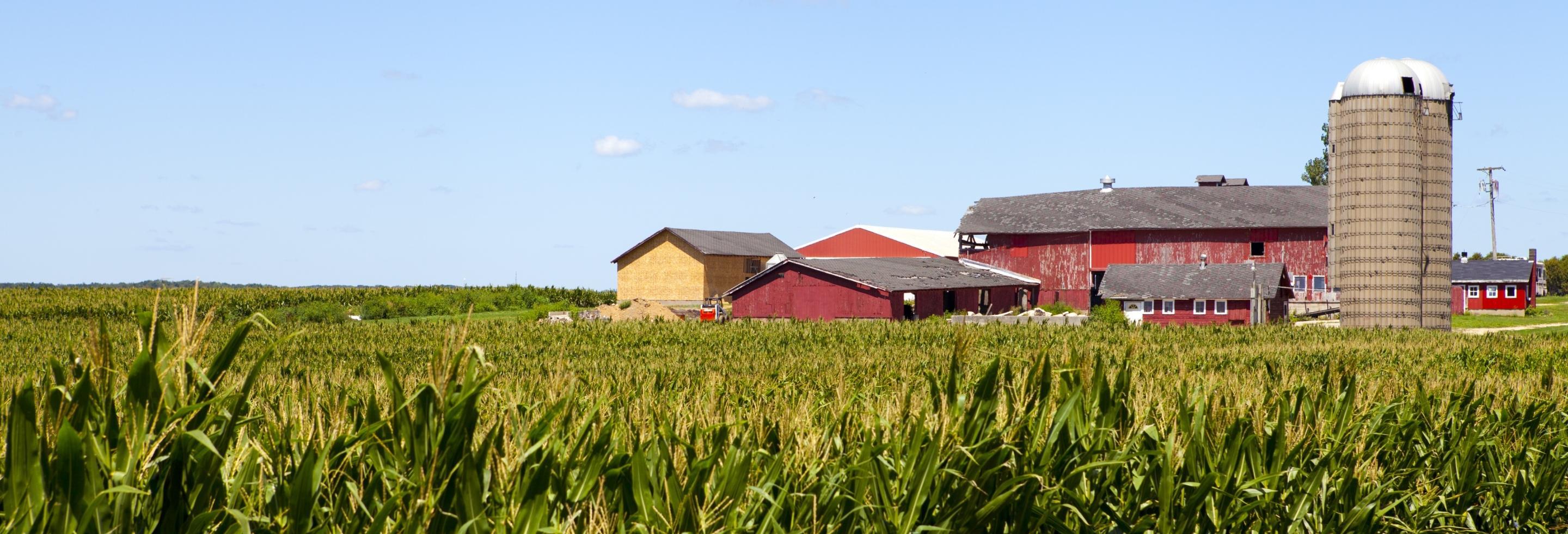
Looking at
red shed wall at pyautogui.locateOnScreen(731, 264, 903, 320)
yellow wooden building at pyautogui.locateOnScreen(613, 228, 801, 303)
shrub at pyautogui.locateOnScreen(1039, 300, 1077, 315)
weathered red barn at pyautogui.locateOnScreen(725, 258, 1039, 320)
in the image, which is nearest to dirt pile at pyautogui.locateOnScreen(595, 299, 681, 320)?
weathered red barn at pyautogui.locateOnScreen(725, 258, 1039, 320)

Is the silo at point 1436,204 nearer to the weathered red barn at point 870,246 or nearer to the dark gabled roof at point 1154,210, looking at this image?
the dark gabled roof at point 1154,210

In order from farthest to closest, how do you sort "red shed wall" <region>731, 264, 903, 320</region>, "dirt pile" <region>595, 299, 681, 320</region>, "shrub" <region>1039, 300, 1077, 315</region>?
"shrub" <region>1039, 300, 1077, 315</region> → "red shed wall" <region>731, 264, 903, 320</region> → "dirt pile" <region>595, 299, 681, 320</region>

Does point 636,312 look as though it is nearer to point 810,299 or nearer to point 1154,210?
point 810,299

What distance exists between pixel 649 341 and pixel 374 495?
20.1 m

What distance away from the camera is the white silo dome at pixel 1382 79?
27094mm

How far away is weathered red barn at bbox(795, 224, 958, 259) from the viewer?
2694 inches

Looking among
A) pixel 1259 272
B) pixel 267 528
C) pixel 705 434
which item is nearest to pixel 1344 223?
pixel 1259 272

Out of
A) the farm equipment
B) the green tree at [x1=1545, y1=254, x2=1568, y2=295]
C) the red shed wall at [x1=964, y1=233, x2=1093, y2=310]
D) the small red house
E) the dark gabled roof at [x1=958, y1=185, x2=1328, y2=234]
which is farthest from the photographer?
the green tree at [x1=1545, y1=254, x2=1568, y2=295]

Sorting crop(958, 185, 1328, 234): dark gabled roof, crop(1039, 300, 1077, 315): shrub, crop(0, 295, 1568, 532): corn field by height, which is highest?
crop(958, 185, 1328, 234): dark gabled roof

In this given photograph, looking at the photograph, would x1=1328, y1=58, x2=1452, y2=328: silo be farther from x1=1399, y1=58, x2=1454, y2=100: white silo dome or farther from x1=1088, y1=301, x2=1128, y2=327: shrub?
x1=1088, y1=301, x2=1128, y2=327: shrub

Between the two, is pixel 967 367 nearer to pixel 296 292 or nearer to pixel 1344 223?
pixel 1344 223

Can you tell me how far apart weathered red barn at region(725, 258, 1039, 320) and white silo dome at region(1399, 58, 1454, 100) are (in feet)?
69.4

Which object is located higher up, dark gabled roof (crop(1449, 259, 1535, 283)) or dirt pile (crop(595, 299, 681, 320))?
dark gabled roof (crop(1449, 259, 1535, 283))

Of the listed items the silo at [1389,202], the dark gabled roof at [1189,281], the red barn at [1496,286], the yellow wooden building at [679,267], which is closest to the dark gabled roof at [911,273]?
the dark gabled roof at [1189,281]
